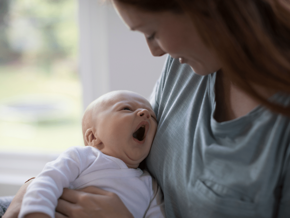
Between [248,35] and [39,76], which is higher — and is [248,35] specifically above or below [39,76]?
above

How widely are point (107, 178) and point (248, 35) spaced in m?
0.62

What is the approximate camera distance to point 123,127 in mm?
997

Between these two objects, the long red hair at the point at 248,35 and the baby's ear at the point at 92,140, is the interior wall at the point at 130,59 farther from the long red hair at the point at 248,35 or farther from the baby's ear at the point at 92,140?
the long red hair at the point at 248,35

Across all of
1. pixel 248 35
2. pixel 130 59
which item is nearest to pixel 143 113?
pixel 248 35

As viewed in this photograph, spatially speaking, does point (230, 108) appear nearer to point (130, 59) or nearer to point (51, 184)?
point (51, 184)

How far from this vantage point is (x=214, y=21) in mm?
660

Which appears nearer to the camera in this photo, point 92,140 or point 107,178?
point 107,178

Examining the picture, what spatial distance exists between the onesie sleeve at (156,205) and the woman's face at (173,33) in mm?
462

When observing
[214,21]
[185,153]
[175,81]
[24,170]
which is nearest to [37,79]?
[24,170]

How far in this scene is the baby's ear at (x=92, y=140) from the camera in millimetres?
1053

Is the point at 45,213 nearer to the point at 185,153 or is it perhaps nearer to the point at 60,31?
the point at 185,153

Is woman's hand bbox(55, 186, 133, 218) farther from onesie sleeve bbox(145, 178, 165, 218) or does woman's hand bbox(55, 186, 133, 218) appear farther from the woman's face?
the woman's face

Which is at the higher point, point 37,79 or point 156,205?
point 37,79

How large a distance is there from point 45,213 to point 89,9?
4.55 feet
